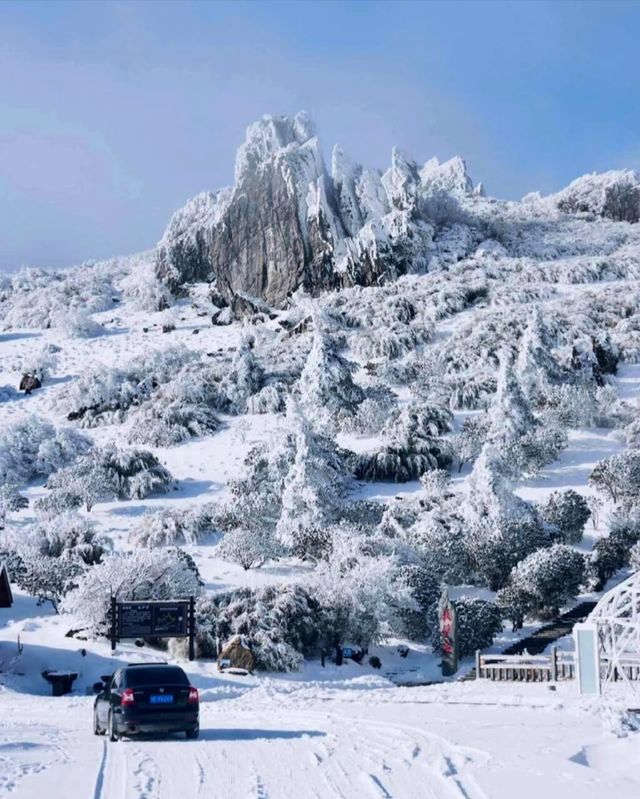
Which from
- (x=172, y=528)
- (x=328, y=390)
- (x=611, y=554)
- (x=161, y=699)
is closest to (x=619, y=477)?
(x=611, y=554)

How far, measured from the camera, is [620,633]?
22.1 meters

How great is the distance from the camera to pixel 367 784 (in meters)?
10.8

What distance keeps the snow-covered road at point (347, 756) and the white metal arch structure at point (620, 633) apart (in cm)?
252

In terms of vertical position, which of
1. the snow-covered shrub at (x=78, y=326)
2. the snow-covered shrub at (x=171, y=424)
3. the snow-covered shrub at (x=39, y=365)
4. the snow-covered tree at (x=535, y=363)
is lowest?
the snow-covered shrub at (x=171, y=424)

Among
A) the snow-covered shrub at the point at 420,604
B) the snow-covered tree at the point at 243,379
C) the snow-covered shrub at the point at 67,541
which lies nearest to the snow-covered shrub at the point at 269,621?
the snow-covered shrub at the point at 420,604

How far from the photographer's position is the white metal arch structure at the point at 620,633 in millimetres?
20984

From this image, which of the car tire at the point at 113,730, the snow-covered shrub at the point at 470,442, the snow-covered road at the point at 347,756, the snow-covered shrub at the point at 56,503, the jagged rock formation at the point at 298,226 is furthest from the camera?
the jagged rock formation at the point at 298,226

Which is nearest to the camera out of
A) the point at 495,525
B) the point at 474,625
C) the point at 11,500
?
the point at 474,625

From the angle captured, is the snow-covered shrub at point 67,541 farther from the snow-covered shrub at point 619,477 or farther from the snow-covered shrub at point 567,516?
the snow-covered shrub at point 619,477

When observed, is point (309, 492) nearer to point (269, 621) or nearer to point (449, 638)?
point (269, 621)

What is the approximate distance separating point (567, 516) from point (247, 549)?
1342cm

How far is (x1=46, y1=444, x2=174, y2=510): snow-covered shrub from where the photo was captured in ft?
159

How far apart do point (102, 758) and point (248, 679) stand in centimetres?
1452

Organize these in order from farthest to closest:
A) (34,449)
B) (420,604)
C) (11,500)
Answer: (34,449), (11,500), (420,604)
